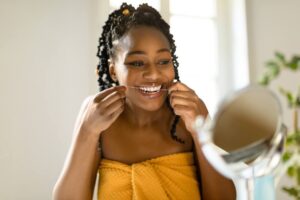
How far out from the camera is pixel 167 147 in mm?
781

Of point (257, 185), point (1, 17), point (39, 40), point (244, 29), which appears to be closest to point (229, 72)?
point (244, 29)

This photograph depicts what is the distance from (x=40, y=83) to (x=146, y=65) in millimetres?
459

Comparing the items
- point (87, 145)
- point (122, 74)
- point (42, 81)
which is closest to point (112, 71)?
point (122, 74)

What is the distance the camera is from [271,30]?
1.40 meters

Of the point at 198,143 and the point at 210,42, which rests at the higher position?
the point at 210,42

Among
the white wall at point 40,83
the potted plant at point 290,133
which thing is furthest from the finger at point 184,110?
the white wall at point 40,83

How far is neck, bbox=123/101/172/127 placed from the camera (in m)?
0.81

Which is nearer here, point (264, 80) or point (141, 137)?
point (264, 80)

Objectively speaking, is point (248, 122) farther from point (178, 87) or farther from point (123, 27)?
point (123, 27)

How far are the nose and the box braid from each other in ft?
0.30

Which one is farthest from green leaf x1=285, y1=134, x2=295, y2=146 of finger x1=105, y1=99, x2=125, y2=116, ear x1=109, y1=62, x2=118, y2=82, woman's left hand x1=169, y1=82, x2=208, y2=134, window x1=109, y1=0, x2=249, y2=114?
window x1=109, y1=0, x2=249, y2=114

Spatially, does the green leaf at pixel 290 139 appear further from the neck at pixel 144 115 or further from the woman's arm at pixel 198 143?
the neck at pixel 144 115

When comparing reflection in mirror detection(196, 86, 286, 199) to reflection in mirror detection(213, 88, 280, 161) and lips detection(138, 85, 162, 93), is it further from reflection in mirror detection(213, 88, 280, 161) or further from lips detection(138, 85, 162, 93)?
lips detection(138, 85, 162, 93)

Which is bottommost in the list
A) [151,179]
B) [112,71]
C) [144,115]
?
[151,179]
